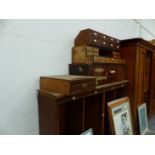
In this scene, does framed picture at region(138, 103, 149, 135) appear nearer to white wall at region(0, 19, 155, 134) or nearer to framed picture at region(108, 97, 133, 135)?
framed picture at region(108, 97, 133, 135)

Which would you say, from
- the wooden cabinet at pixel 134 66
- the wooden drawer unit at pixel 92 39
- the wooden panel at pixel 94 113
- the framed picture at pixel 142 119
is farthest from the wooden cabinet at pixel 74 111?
the framed picture at pixel 142 119

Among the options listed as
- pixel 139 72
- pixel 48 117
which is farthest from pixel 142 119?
pixel 48 117

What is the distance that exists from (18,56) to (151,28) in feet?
13.5

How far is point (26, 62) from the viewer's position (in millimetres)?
1251

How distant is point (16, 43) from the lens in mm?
1173

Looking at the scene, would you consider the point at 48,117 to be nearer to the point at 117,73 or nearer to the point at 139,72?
the point at 117,73

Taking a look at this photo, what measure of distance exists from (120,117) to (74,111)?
0.65 meters

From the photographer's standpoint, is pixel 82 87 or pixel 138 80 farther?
pixel 138 80

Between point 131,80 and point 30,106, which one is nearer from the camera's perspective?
point 30,106

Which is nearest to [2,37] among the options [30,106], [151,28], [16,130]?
[30,106]

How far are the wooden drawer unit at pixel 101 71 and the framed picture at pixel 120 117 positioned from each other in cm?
30

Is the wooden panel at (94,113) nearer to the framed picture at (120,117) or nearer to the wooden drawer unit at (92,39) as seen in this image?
the framed picture at (120,117)

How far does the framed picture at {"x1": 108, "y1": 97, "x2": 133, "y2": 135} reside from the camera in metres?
1.65
